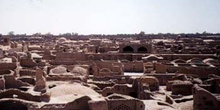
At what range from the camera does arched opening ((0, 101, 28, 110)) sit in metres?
16.6

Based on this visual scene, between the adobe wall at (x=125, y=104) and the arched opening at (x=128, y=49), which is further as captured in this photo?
the arched opening at (x=128, y=49)

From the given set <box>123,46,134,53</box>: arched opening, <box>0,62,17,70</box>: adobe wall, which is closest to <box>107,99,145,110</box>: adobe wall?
<box>0,62,17,70</box>: adobe wall

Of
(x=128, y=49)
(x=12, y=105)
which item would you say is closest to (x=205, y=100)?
(x=12, y=105)

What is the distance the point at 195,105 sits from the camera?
56.7 feet

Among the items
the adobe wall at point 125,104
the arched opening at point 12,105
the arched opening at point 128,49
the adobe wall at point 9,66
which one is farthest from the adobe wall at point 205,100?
the arched opening at point 128,49

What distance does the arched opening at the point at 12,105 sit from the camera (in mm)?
16625

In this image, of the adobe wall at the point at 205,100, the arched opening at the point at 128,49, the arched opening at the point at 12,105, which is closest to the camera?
the arched opening at the point at 12,105

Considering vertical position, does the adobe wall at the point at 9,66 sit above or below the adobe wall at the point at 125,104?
above

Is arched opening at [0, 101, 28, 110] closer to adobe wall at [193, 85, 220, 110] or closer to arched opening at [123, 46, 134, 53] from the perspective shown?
adobe wall at [193, 85, 220, 110]

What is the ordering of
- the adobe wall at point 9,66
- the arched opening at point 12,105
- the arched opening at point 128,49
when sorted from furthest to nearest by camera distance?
the arched opening at point 128,49 → the adobe wall at point 9,66 → the arched opening at point 12,105

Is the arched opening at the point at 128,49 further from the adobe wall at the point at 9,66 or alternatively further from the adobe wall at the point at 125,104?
the adobe wall at the point at 125,104

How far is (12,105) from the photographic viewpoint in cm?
1683

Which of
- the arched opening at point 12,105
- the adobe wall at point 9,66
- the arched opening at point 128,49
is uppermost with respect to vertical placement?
the adobe wall at point 9,66

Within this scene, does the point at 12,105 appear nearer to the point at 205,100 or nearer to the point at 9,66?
the point at 205,100
